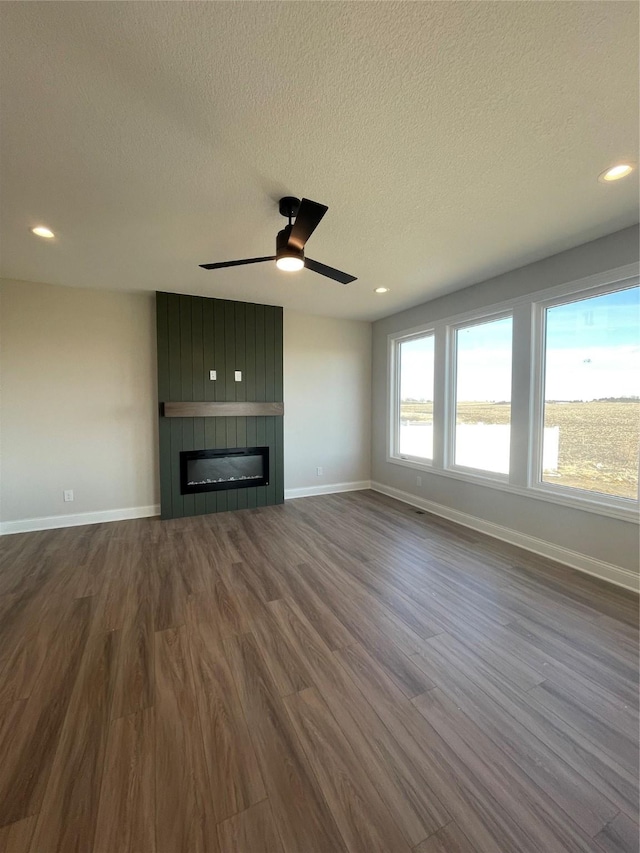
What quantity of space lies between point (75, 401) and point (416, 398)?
4.38 metres

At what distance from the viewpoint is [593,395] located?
2779mm

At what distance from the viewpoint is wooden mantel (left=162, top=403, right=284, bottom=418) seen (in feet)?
13.3

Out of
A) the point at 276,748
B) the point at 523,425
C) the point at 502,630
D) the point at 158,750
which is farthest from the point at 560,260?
the point at 158,750

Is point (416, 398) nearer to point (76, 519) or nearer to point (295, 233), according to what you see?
point (295, 233)

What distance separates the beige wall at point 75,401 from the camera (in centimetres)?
362

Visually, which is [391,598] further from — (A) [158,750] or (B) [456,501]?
(B) [456,501]

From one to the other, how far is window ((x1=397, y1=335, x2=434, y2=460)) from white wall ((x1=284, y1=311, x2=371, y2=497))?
0.67 metres

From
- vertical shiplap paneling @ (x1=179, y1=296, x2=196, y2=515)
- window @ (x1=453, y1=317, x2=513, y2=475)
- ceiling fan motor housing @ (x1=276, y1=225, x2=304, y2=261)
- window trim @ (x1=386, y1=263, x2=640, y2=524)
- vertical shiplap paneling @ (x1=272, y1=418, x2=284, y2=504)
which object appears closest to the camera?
ceiling fan motor housing @ (x1=276, y1=225, x2=304, y2=261)

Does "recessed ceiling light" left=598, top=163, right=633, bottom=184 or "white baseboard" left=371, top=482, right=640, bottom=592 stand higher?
"recessed ceiling light" left=598, top=163, right=633, bottom=184

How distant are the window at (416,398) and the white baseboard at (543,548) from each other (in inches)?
28.9

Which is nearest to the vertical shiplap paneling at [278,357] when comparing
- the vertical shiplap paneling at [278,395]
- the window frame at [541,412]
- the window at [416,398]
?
the vertical shiplap paneling at [278,395]

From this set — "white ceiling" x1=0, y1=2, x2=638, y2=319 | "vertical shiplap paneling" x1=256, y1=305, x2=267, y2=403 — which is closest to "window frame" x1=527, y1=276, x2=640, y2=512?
"white ceiling" x1=0, y1=2, x2=638, y2=319

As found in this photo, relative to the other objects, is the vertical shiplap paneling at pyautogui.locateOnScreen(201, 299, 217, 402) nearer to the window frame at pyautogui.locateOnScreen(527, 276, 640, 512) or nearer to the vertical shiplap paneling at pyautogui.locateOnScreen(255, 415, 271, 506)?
the vertical shiplap paneling at pyautogui.locateOnScreen(255, 415, 271, 506)

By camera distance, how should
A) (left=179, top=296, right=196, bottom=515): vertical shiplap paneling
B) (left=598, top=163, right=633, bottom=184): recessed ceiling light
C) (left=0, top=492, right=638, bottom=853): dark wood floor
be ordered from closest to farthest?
(left=0, top=492, right=638, bottom=853): dark wood floor, (left=598, top=163, right=633, bottom=184): recessed ceiling light, (left=179, top=296, right=196, bottom=515): vertical shiplap paneling
